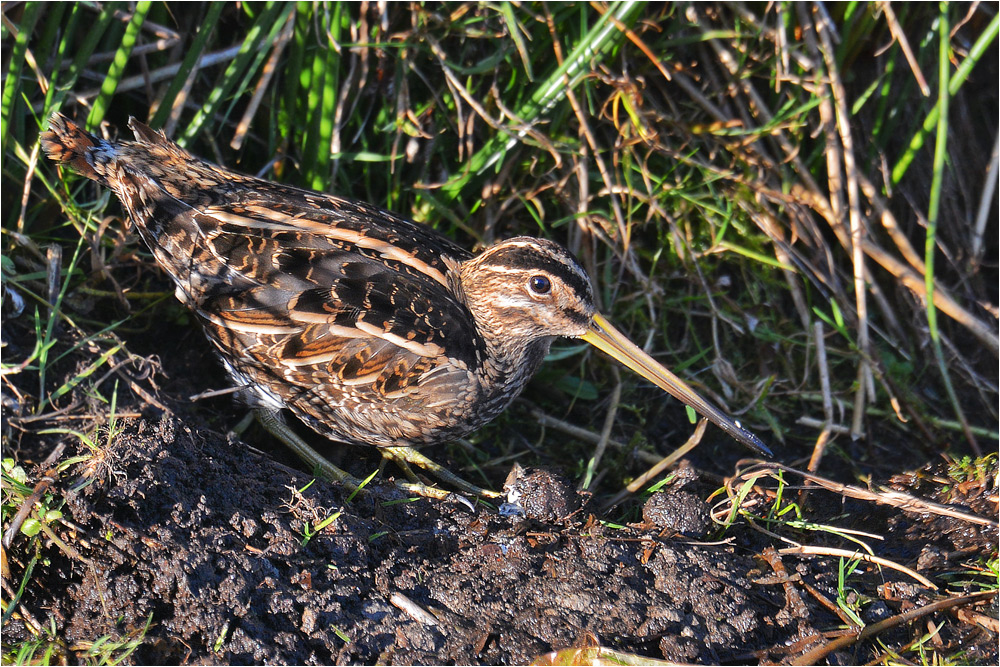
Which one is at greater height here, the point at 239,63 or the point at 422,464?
the point at 239,63

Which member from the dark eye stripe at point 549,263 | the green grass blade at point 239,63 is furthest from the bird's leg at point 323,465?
the green grass blade at point 239,63

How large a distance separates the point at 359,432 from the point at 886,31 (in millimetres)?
3490

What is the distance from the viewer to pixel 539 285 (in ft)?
12.1

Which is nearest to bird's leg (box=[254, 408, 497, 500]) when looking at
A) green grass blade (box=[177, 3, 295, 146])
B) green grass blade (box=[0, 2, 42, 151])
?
green grass blade (box=[177, 3, 295, 146])

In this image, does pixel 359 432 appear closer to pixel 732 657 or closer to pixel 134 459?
pixel 134 459

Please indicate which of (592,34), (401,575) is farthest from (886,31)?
(401,575)

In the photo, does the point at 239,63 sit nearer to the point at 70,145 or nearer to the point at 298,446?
the point at 70,145

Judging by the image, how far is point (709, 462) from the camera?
4.28 m

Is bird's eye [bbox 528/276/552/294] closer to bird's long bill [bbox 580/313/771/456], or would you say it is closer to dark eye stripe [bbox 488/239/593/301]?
dark eye stripe [bbox 488/239/593/301]

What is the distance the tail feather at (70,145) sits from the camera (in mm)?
3529

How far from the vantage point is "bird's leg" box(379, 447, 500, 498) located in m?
3.88

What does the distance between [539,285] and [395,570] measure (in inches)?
51.9

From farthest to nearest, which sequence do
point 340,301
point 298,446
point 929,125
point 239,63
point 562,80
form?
point 929,125 → point 562,80 → point 239,63 → point 298,446 → point 340,301

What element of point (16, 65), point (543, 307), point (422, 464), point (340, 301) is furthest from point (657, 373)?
point (16, 65)
